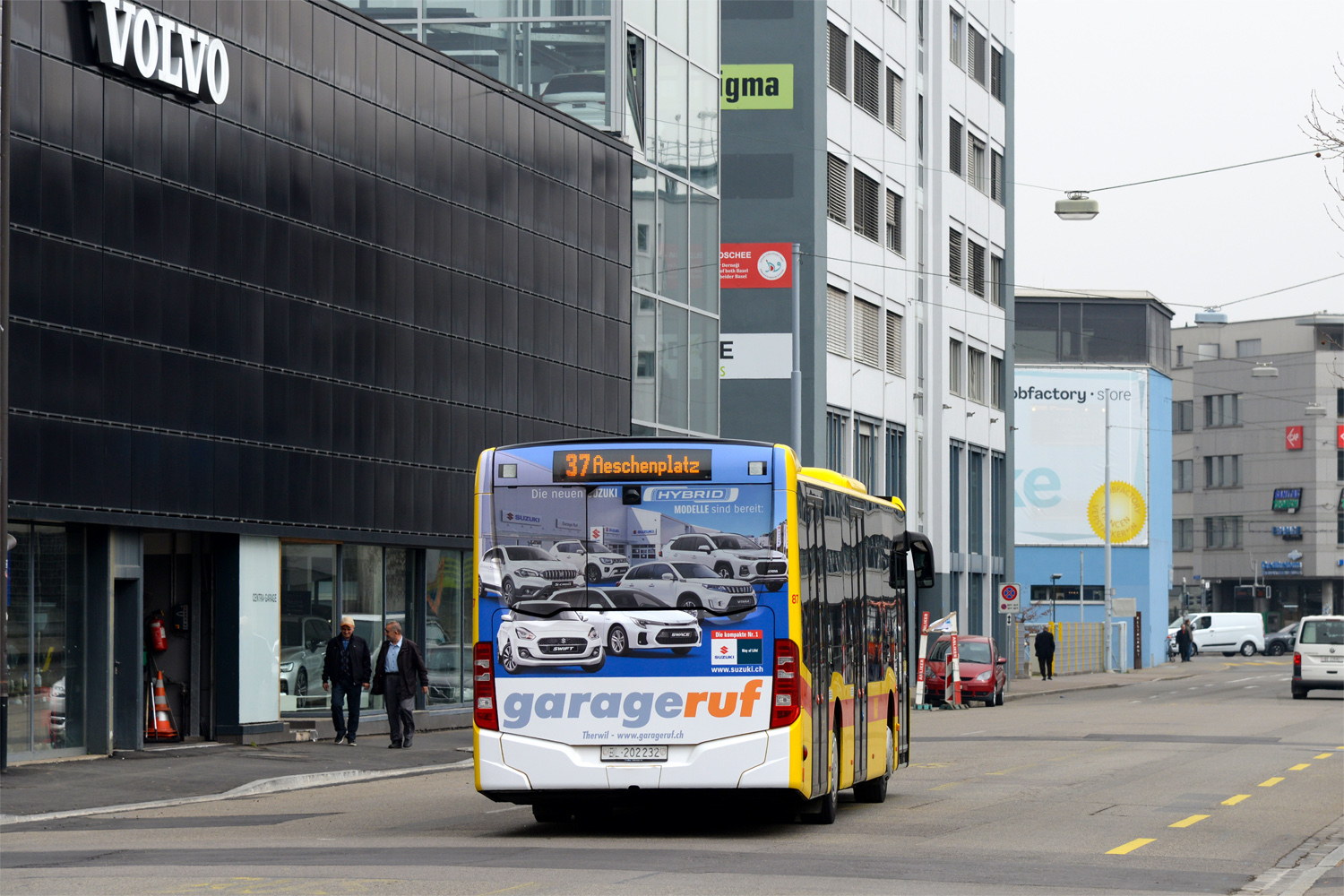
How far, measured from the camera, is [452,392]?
107ft

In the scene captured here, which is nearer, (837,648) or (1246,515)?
(837,648)

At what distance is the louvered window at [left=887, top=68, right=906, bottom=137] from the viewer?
59.6 m

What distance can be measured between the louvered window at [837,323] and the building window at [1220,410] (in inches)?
2702

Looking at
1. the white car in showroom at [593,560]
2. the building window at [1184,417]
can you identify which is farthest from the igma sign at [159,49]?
the building window at [1184,417]

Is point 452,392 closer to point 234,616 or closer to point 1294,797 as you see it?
point 234,616

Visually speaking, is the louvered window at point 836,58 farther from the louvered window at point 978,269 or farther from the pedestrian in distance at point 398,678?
the pedestrian in distance at point 398,678

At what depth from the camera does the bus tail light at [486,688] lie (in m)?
15.4

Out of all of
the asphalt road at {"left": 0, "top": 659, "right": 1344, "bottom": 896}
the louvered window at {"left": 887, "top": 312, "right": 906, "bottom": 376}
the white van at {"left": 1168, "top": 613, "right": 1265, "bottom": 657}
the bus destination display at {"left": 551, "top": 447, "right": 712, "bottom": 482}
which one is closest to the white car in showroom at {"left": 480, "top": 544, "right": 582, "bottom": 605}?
the bus destination display at {"left": 551, "top": 447, "right": 712, "bottom": 482}

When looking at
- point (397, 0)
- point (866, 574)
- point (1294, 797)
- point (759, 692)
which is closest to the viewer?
point (759, 692)

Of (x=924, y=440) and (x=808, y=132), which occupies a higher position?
(x=808, y=132)

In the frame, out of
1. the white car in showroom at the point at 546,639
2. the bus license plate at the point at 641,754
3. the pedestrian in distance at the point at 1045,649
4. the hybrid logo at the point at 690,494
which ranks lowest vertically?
the pedestrian in distance at the point at 1045,649

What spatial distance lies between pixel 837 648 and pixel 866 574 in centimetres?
171

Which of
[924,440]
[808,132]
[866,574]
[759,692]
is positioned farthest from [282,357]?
[924,440]

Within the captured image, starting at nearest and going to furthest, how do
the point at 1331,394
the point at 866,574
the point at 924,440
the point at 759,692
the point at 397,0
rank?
the point at 759,692, the point at 866,574, the point at 397,0, the point at 924,440, the point at 1331,394
